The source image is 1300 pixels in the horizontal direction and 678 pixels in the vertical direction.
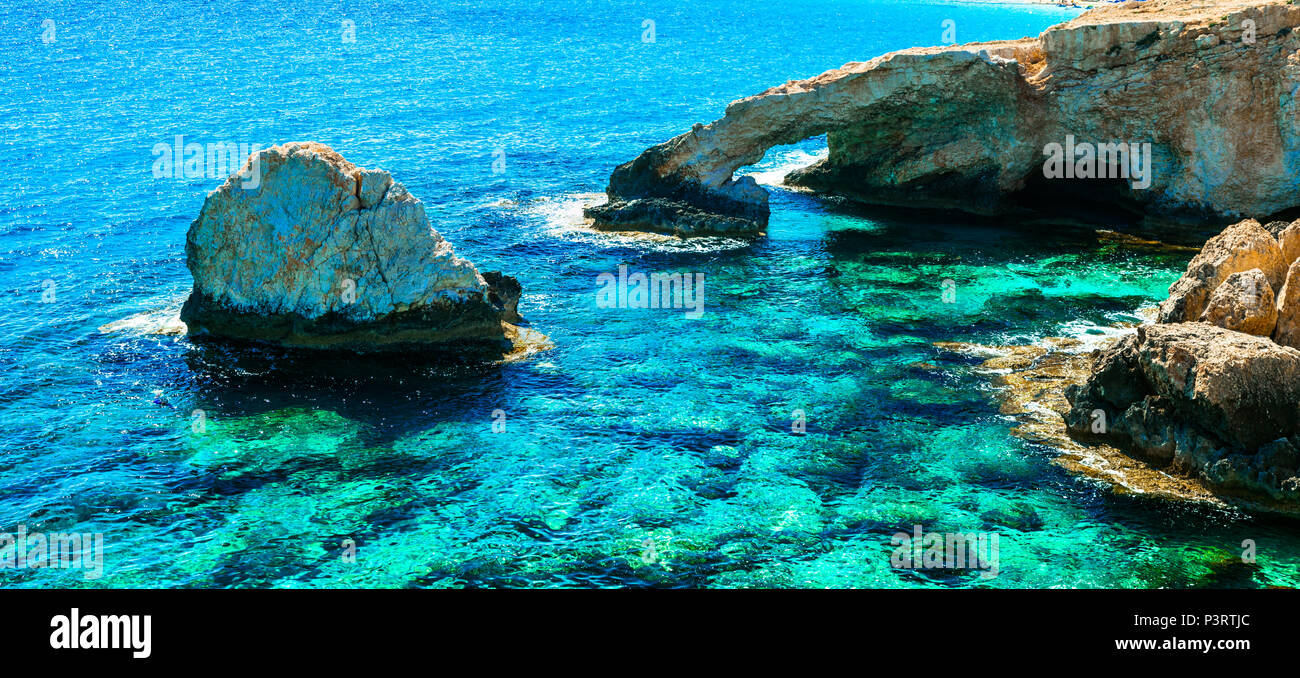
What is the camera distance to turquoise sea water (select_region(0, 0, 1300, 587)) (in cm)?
1994

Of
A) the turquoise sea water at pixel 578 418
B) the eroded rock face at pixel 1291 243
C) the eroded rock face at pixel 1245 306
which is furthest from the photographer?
the eroded rock face at pixel 1291 243

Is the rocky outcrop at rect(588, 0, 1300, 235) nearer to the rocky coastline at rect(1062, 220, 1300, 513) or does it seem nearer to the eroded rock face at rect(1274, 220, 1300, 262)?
the eroded rock face at rect(1274, 220, 1300, 262)

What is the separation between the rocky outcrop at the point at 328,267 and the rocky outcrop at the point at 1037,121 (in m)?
12.7

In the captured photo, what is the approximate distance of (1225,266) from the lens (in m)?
26.0

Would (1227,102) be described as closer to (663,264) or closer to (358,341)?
(663,264)

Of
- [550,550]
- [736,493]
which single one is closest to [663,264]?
[736,493]

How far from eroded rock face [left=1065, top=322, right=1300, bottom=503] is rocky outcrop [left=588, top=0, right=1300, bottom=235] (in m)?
16.7

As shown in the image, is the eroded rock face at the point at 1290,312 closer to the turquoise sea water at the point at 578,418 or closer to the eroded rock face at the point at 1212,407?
the eroded rock face at the point at 1212,407

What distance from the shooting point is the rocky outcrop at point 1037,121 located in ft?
119

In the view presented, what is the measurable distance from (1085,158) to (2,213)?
133 ft

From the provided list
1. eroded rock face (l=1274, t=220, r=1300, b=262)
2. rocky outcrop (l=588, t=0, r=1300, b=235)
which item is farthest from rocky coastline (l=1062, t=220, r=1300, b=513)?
rocky outcrop (l=588, t=0, r=1300, b=235)

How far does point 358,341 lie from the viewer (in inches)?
1158

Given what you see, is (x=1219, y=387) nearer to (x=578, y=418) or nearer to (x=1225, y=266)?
(x=1225, y=266)

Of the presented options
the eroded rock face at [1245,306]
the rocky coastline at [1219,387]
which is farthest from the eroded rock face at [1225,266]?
the eroded rock face at [1245,306]
